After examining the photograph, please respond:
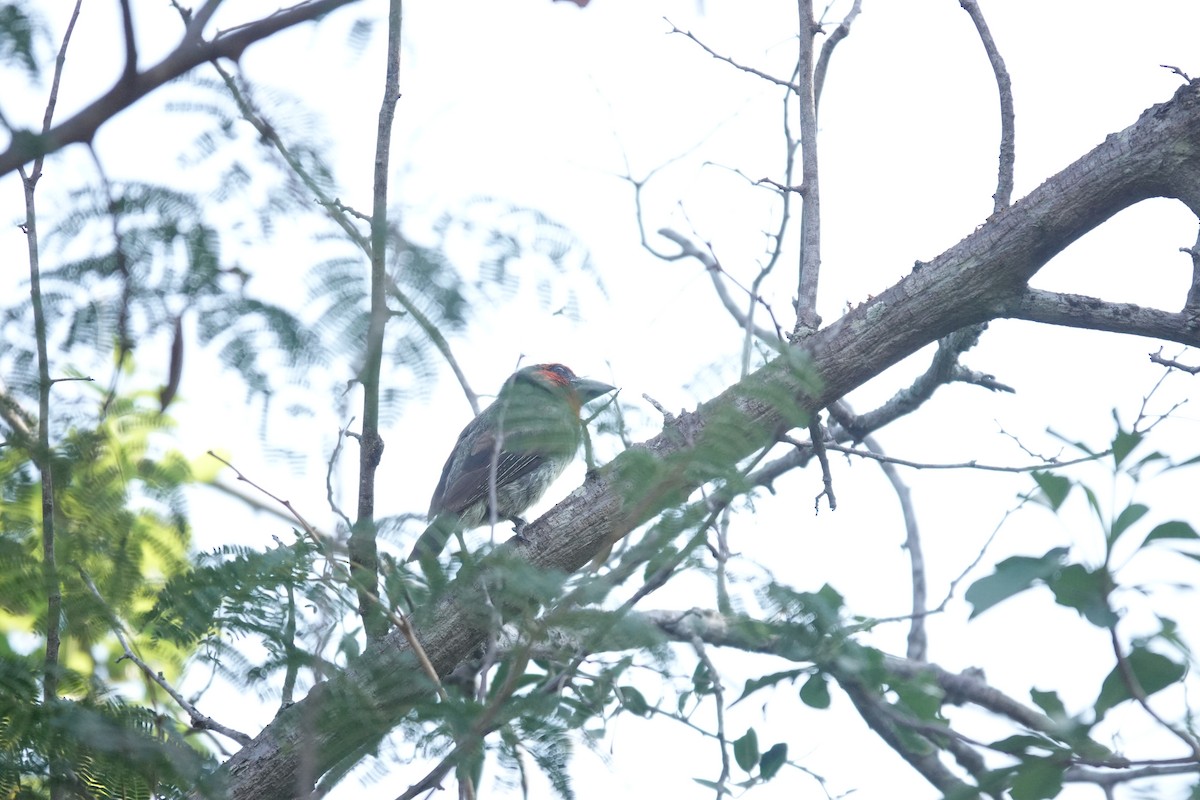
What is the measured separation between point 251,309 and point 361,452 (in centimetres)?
93

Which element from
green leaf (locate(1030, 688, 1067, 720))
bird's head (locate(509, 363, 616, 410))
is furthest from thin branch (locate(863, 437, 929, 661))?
Result: green leaf (locate(1030, 688, 1067, 720))

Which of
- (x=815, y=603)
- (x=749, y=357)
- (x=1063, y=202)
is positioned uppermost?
(x=1063, y=202)

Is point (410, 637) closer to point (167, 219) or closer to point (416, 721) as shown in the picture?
point (416, 721)

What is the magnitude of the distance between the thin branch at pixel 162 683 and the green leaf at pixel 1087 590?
1824 millimetres

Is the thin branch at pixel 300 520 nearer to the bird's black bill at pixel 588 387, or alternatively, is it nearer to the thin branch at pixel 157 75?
the thin branch at pixel 157 75

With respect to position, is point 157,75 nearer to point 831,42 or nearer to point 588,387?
point 831,42

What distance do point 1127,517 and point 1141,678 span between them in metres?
0.29

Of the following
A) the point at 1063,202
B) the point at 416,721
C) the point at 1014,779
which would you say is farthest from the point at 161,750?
the point at 1063,202

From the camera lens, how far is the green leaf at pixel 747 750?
3.39 m

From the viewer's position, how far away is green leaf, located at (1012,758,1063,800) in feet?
6.60

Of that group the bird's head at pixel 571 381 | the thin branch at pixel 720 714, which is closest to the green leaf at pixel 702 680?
the thin branch at pixel 720 714

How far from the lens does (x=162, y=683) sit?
288cm

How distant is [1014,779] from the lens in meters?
2.04

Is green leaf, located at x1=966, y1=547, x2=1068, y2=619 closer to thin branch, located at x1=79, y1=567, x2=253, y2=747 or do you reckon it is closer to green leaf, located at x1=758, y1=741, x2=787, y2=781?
green leaf, located at x1=758, y1=741, x2=787, y2=781
